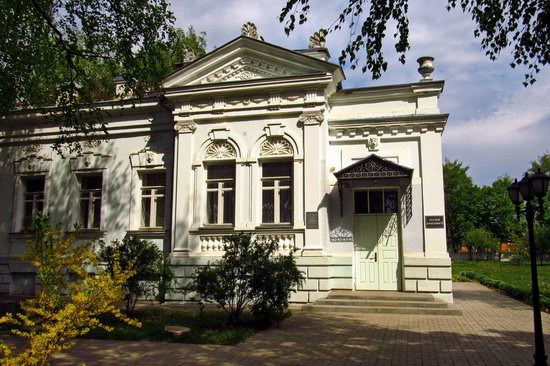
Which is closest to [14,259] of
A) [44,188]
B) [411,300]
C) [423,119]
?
[44,188]

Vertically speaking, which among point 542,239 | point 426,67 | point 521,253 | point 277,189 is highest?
point 426,67

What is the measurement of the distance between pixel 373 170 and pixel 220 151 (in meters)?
4.81

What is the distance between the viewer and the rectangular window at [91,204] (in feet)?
55.3

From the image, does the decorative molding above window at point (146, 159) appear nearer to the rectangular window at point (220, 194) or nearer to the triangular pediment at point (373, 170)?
the rectangular window at point (220, 194)

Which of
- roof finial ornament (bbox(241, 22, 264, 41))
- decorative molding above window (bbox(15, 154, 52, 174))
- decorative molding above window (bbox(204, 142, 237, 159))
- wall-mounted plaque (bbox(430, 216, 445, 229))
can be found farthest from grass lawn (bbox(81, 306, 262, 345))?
roof finial ornament (bbox(241, 22, 264, 41))

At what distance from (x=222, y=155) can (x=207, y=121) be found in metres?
1.21

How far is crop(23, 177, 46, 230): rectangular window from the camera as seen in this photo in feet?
57.5

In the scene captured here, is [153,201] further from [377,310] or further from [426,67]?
[426,67]

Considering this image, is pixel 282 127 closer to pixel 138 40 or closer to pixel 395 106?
pixel 395 106

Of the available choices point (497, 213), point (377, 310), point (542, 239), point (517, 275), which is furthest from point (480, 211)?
point (377, 310)

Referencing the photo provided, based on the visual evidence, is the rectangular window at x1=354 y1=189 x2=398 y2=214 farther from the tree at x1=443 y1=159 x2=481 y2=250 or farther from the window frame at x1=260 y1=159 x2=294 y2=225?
the tree at x1=443 y1=159 x2=481 y2=250

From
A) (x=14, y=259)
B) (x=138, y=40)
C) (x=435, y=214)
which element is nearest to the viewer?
(x=138, y=40)

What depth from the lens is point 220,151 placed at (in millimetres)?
15266

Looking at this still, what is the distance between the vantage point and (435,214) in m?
13.6
